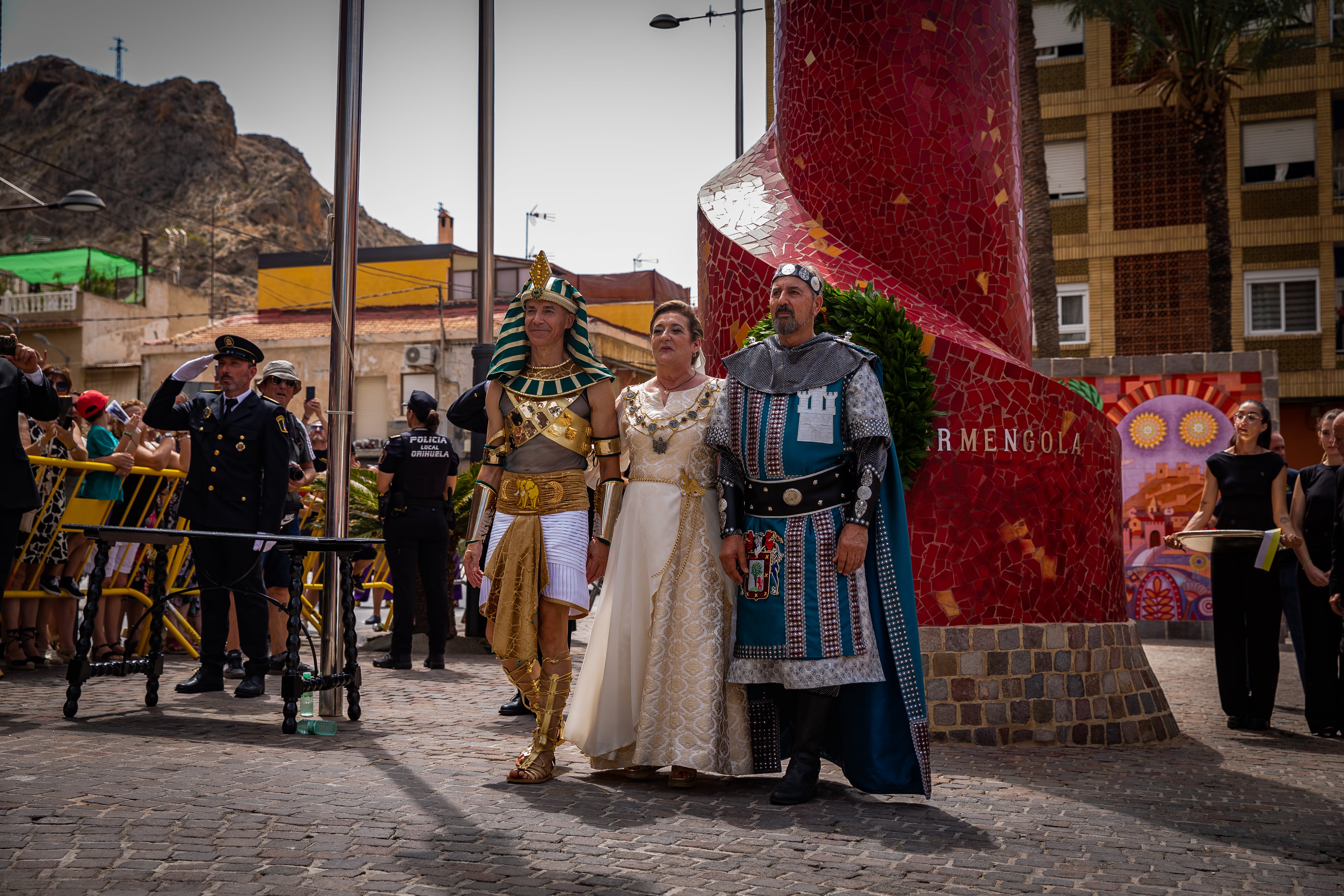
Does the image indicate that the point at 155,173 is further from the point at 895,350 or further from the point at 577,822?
the point at 577,822

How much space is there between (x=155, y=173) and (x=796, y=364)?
99938mm

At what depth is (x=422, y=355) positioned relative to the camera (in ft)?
150

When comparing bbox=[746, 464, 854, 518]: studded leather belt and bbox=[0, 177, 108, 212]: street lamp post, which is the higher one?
bbox=[0, 177, 108, 212]: street lamp post

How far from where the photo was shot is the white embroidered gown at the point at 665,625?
18.5ft

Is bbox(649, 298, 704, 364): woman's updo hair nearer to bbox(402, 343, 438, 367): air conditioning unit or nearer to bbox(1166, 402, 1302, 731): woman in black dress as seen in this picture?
bbox(1166, 402, 1302, 731): woman in black dress

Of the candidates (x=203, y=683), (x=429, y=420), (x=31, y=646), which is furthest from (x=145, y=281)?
(x=203, y=683)

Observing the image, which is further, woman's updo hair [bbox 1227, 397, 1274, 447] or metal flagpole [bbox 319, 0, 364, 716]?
woman's updo hair [bbox 1227, 397, 1274, 447]

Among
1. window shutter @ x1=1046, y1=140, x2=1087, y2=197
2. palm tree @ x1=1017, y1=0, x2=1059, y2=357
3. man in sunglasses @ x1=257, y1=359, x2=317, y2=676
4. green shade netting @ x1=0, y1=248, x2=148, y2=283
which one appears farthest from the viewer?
green shade netting @ x1=0, y1=248, x2=148, y2=283

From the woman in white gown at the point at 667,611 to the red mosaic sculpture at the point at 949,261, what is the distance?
6.26 feet

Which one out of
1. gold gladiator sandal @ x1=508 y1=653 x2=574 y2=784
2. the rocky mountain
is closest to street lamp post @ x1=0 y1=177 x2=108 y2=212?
gold gladiator sandal @ x1=508 y1=653 x2=574 y2=784

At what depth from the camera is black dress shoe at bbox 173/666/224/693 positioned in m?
8.22

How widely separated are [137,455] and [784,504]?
20.5 ft

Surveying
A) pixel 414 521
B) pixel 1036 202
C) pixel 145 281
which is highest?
pixel 145 281

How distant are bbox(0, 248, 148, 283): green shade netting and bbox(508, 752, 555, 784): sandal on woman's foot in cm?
5648
